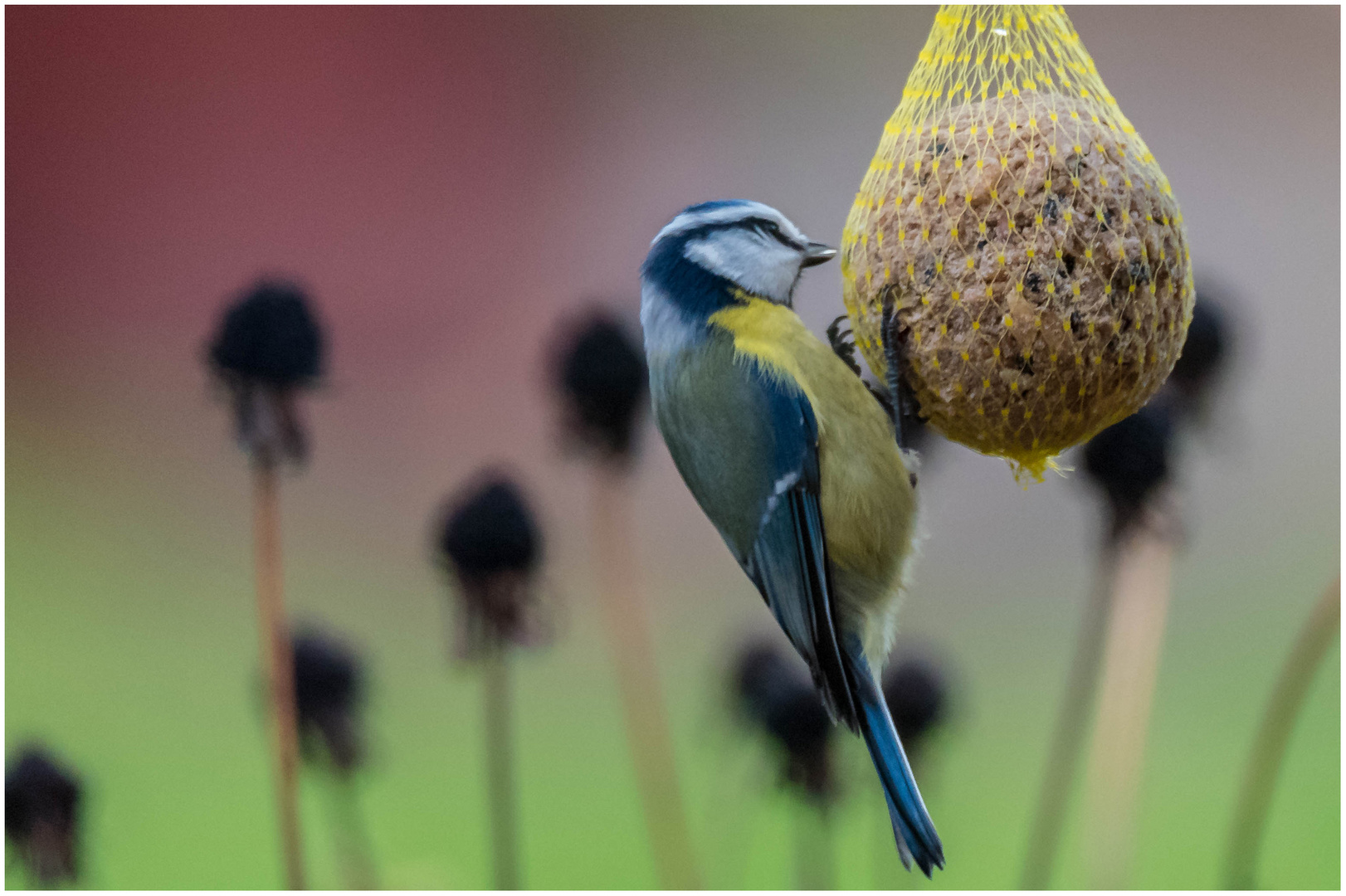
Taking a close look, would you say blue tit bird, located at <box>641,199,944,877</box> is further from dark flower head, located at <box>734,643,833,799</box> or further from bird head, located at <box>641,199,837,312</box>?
dark flower head, located at <box>734,643,833,799</box>

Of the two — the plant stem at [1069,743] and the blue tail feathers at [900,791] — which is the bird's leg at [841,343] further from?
the plant stem at [1069,743]

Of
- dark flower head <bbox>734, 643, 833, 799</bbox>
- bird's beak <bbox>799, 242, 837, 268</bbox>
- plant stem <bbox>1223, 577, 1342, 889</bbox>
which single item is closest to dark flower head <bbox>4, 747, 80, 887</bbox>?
dark flower head <bbox>734, 643, 833, 799</bbox>

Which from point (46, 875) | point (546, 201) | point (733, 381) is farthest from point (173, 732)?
point (733, 381)

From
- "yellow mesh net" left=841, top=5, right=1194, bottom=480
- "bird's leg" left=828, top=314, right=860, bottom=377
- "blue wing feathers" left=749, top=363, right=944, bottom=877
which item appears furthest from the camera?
"bird's leg" left=828, top=314, right=860, bottom=377

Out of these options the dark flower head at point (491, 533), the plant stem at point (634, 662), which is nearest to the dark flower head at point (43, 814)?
the dark flower head at point (491, 533)

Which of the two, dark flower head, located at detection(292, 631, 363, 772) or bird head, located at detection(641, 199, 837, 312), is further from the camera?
dark flower head, located at detection(292, 631, 363, 772)

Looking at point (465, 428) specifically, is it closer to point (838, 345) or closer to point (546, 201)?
point (546, 201)

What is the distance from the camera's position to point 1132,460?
5.62 ft

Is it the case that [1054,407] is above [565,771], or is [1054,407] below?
above

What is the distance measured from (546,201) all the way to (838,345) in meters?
0.74

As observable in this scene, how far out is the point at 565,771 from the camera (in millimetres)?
1854

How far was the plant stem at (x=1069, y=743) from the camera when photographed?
5.72ft

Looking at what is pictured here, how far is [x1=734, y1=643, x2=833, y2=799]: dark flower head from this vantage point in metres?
1.75

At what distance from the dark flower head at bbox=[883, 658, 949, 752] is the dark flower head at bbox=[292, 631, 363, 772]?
2.88 ft
